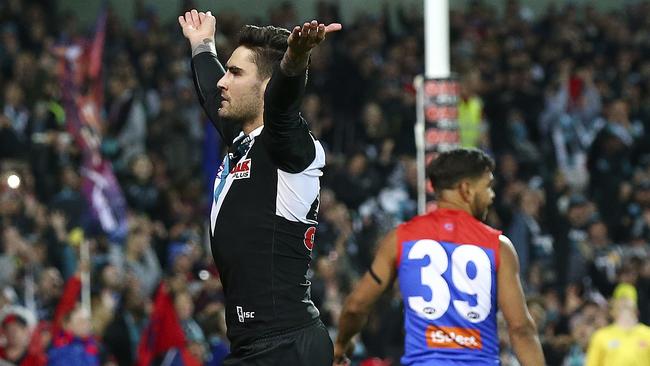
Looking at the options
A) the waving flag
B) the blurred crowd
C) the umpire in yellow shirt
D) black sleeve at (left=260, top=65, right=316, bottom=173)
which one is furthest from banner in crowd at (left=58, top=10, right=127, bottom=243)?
black sleeve at (left=260, top=65, right=316, bottom=173)

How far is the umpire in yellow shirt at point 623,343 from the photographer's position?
1201 cm

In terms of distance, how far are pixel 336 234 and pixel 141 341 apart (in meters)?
3.26

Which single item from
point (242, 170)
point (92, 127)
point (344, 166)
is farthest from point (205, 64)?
Result: point (344, 166)

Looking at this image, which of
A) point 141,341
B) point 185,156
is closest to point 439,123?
point 141,341

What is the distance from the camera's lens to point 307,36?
448 cm

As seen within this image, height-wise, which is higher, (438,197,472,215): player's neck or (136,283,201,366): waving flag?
(438,197,472,215): player's neck

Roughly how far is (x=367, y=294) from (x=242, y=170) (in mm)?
1605

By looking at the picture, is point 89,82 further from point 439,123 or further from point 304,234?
point 304,234

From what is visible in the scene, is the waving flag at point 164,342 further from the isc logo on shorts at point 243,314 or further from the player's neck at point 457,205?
the isc logo on shorts at point 243,314

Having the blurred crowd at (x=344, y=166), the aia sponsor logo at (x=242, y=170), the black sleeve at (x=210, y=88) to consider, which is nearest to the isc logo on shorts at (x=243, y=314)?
the aia sponsor logo at (x=242, y=170)

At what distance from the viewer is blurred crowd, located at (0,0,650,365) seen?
39.3 feet

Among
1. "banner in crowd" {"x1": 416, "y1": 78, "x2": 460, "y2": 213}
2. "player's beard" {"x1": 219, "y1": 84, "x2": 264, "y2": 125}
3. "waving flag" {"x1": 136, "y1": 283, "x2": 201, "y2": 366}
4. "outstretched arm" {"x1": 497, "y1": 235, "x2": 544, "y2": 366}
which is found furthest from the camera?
"waving flag" {"x1": 136, "y1": 283, "x2": 201, "y2": 366}

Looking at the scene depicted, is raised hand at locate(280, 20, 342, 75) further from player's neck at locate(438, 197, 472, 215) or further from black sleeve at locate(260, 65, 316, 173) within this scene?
player's neck at locate(438, 197, 472, 215)

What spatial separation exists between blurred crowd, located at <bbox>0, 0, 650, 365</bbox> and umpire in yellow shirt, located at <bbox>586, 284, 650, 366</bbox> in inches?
34.4
